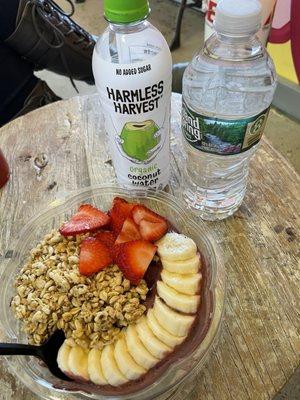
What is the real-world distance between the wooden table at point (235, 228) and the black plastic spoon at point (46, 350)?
0.07 m

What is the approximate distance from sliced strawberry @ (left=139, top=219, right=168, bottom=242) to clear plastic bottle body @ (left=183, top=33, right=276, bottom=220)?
0.45 ft

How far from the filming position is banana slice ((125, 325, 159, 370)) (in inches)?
20.2

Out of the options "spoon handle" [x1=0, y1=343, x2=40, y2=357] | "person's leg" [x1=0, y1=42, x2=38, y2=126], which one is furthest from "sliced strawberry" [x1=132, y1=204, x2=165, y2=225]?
"person's leg" [x1=0, y1=42, x2=38, y2=126]

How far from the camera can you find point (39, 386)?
534 millimetres

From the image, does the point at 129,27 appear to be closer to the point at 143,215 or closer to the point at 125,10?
the point at 125,10

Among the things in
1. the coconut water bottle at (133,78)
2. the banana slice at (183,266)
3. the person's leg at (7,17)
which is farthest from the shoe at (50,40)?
the banana slice at (183,266)

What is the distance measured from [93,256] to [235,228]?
0.27 metres

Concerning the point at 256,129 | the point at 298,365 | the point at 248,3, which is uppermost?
the point at 248,3

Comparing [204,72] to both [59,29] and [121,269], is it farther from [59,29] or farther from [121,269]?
[59,29]

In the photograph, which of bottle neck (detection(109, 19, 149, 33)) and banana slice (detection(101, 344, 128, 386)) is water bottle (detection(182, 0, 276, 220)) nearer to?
bottle neck (detection(109, 19, 149, 33))

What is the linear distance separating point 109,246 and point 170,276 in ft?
0.38

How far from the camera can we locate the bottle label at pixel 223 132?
0.57 meters

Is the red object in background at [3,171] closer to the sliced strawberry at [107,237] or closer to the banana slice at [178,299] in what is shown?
the sliced strawberry at [107,237]

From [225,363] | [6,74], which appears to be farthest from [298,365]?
[6,74]
